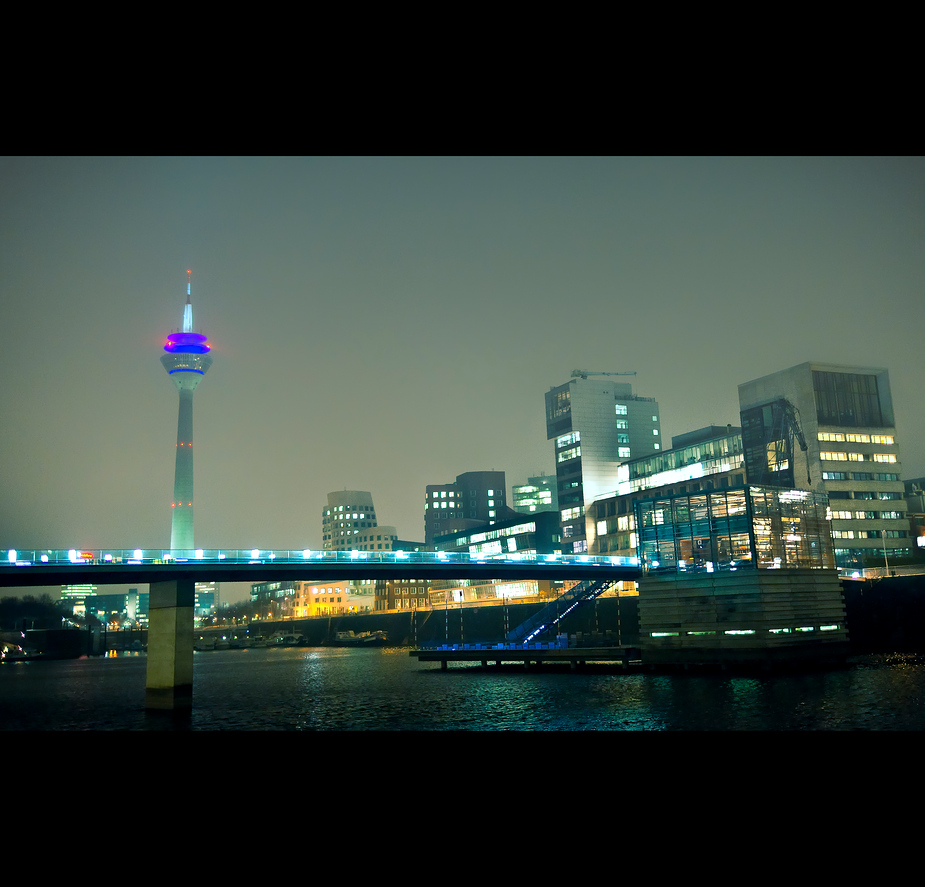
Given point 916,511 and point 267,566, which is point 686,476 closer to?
point 916,511

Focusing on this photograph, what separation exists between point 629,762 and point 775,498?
237 ft

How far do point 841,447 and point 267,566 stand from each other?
118 meters

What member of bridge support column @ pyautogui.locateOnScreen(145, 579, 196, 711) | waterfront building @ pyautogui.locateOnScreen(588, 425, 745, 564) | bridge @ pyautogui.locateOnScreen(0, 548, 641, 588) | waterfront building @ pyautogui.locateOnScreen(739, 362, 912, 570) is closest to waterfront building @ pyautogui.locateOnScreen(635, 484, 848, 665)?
bridge @ pyautogui.locateOnScreen(0, 548, 641, 588)

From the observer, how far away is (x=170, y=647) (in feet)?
251

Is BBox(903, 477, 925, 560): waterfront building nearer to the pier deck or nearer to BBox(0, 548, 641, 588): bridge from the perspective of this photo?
BBox(0, 548, 641, 588): bridge

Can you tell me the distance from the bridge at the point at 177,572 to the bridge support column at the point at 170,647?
0.28 ft

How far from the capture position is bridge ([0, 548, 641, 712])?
249 feet

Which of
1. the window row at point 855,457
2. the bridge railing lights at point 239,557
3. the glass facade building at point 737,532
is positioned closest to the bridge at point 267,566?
the bridge railing lights at point 239,557

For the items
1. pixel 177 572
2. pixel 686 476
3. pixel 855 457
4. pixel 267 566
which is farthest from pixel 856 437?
pixel 177 572

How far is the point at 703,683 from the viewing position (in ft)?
229

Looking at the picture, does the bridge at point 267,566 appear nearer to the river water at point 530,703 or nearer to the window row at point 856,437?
the river water at point 530,703

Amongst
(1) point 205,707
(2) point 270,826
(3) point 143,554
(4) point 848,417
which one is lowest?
(1) point 205,707
